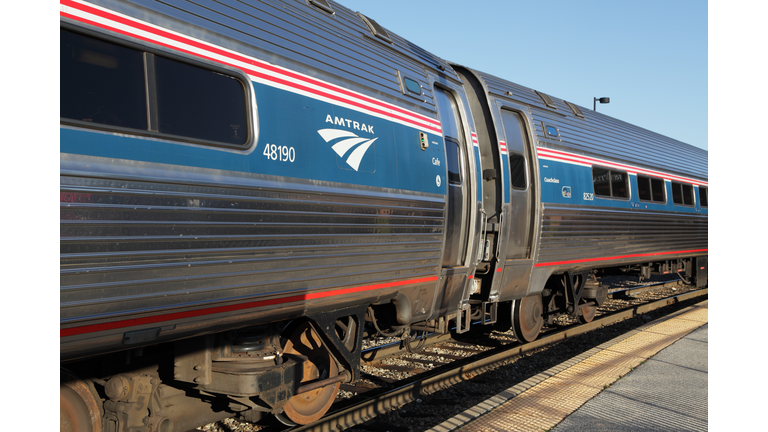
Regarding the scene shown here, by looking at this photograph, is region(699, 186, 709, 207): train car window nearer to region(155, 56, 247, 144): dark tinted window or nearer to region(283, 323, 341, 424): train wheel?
region(283, 323, 341, 424): train wheel

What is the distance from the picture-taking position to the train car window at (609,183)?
840 cm

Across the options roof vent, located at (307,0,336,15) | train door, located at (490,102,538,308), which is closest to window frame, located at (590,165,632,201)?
train door, located at (490,102,538,308)

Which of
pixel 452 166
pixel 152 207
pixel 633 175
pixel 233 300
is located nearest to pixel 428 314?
pixel 452 166

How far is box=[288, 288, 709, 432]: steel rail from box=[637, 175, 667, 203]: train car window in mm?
2448

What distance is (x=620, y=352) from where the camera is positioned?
6480mm

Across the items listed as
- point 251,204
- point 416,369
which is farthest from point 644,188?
point 251,204

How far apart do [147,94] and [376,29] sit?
115 inches

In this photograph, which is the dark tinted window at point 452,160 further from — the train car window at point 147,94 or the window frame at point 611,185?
the window frame at point 611,185

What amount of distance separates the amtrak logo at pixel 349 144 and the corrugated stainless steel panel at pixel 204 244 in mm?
295

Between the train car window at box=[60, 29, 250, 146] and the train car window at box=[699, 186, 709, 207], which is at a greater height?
the train car window at box=[60, 29, 250, 146]

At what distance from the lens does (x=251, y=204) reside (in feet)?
10.9

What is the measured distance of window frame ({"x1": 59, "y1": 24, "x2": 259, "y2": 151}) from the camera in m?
2.62

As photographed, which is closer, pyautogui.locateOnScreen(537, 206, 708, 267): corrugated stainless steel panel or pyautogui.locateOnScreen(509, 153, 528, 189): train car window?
pyautogui.locateOnScreen(509, 153, 528, 189): train car window

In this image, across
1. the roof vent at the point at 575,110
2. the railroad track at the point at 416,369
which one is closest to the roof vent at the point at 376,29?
the railroad track at the point at 416,369
